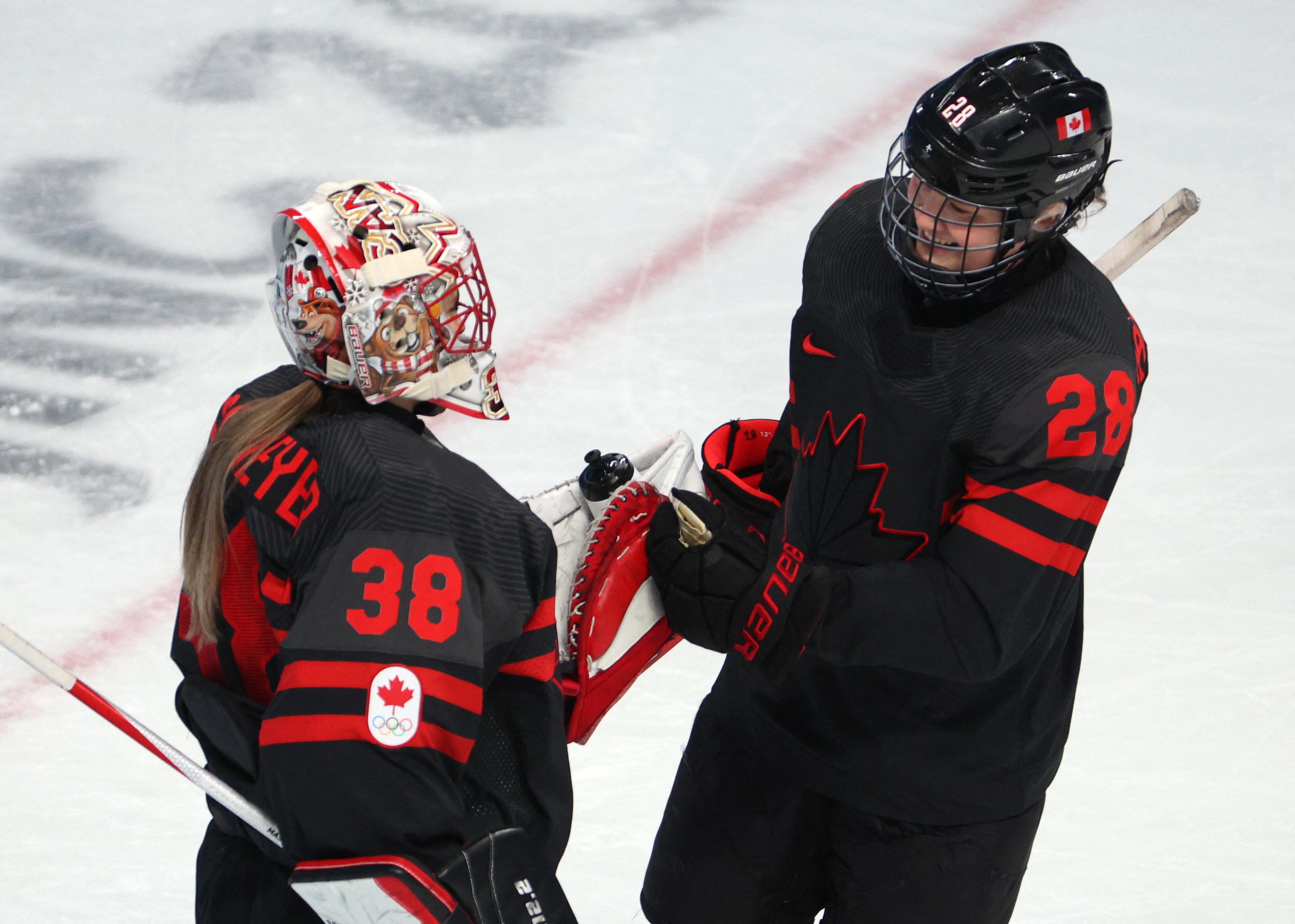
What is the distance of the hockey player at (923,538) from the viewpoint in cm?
170

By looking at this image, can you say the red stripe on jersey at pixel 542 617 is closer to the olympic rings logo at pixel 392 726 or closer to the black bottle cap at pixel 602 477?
the olympic rings logo at pixel 392 726

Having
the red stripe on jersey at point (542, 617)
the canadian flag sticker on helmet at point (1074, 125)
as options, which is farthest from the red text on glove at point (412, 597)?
the canadian flag sticker on helmet at point (1074, 125)

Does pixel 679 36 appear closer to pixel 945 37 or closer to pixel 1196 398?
pixel 945 37

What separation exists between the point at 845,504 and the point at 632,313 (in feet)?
6.94

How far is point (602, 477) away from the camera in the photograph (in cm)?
200

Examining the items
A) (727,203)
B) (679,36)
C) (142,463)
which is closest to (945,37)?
(679,36)

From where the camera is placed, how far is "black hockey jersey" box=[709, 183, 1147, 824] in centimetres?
167

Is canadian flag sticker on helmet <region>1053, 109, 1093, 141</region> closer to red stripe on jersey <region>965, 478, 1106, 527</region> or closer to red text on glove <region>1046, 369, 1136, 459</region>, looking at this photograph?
red text on glove <region>1046, 369, 1136, 459</region>

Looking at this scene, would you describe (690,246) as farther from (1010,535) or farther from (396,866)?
(396,866)

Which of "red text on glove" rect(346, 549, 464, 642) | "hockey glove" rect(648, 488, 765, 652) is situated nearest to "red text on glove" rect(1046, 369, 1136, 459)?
"hockey glove" rect(648, 488, 765, 652)

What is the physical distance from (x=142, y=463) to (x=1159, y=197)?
3020 mm

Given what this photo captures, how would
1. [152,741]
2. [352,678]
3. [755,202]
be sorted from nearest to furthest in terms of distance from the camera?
[352,678]
[152,741]
[755,202]

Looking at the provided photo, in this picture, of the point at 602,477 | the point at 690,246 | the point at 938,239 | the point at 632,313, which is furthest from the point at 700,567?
the point at 690,246

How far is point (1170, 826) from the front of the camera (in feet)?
9.16
